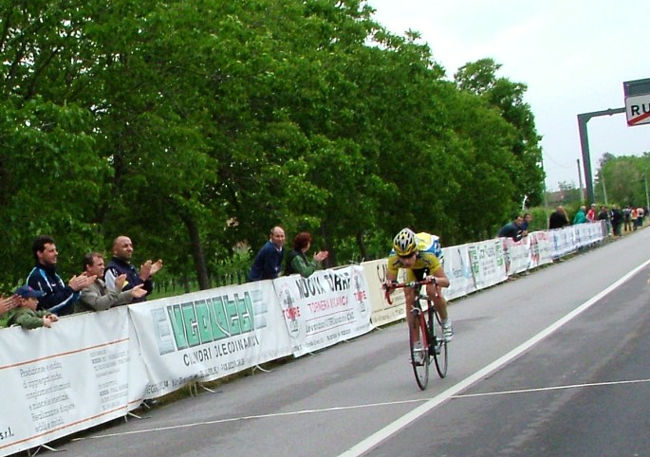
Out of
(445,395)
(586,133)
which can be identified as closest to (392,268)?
(445,395)

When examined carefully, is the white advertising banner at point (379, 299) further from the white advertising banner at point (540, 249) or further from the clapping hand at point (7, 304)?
the white advertising banner at point (540, 249)

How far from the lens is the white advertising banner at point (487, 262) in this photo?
28.7m

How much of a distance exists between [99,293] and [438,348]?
3.90 m

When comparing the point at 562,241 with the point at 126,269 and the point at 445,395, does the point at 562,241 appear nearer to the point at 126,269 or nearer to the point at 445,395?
the point at 126,269

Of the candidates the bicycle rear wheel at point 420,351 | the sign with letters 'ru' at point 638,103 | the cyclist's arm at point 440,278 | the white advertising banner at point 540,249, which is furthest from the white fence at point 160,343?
the sign with letters 'ru' at point 638,103

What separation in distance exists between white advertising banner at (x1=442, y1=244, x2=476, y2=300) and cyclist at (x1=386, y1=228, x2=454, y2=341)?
13.0 metres

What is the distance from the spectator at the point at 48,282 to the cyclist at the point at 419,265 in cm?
322

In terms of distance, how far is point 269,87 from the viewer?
31.7 metres

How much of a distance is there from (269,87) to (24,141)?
12.1 meters

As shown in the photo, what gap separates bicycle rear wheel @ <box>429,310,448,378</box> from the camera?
11.7 meters

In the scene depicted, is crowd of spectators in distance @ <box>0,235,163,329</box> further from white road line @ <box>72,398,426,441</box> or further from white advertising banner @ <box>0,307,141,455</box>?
white road line @ <box>72,398,426,441</box>

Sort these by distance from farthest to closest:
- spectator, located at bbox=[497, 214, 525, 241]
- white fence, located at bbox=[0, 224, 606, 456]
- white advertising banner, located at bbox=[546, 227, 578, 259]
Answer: white advertising banner, located at bbox=[546, 227, 578, 259] → spectator, located at bbox=[497, 214, 525, 241] → white fence, located at bbox=[0, 224, 606, 456]

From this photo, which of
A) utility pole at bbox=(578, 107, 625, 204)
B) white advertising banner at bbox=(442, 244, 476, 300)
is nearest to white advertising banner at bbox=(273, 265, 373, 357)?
white advertising banner at bbox=(442, 244, 476, 300)

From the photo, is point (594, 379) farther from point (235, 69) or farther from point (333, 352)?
point (235, 69)
